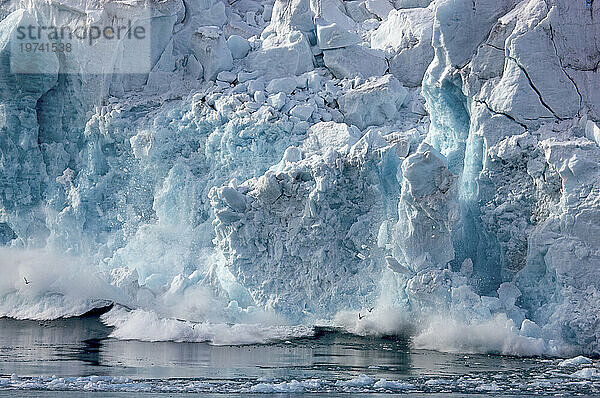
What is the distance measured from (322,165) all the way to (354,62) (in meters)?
2.72

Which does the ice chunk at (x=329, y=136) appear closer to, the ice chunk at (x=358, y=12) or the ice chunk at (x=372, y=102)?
the ice chunk at (x=372, y=102)

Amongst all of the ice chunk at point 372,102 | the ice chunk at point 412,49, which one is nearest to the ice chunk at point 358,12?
the ice chunk at point 412,49

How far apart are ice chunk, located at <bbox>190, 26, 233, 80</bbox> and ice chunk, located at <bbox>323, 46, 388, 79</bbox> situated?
141cm

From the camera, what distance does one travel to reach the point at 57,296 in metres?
16.3

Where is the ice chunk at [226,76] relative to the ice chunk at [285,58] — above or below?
below

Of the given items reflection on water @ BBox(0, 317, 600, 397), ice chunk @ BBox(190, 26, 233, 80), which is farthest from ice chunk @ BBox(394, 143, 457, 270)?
ice chunk @ BBox(190, 26, 233, 80)

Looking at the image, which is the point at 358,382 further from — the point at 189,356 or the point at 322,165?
the point at 322,165

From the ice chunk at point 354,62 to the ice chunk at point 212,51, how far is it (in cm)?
141

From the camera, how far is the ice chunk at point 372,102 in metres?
15.1

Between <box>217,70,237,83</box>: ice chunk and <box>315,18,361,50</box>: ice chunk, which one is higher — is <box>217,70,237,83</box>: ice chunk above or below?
below

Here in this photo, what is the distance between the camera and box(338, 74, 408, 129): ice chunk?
15148 mm

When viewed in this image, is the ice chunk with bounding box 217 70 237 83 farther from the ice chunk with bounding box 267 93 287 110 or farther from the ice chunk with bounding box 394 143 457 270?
the ice chunk with bounding box 394 143 457 270

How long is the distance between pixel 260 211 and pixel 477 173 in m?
2.64

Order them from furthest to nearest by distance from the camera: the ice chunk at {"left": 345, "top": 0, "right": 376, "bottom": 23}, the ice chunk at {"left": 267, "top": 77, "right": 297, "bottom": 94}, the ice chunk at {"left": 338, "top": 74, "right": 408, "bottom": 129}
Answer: the ice chunk at {"left": 345, "top": 0, "right": 376, "bottom": 23}
the ice chunk at {"left": 267, "top": 77, "right": 297, "bottom": 94}
the ice chunk at {"left": 338, "top": 74, "right": 408, "bottom": 129}
